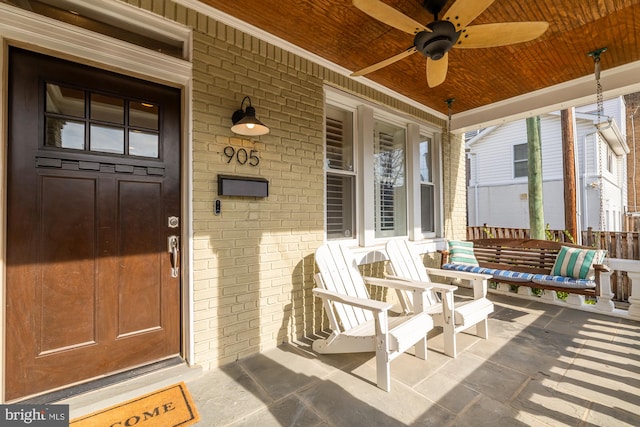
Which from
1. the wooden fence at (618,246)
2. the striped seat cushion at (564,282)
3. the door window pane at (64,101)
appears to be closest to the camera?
the door window pane at (64,101)

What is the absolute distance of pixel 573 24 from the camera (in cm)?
256

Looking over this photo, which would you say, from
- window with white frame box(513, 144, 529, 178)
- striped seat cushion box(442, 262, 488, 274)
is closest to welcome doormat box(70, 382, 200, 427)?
striped seat cushion box(442, 262, 488, 274)

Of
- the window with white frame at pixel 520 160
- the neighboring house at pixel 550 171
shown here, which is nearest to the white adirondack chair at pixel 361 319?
the neighboring house at pixel 550 171

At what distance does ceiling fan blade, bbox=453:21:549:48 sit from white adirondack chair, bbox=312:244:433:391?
2.03 m

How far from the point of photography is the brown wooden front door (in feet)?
6.08

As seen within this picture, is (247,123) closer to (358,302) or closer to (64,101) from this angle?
(64,101)

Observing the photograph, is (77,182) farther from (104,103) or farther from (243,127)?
(243,127)

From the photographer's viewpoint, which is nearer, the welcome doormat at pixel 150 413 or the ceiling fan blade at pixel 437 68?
the welcome doormat at pixel 150 413

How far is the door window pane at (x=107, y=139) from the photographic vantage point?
2082 mm

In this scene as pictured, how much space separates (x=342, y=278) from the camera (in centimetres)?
283

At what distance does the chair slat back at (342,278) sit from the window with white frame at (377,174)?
1.76ft

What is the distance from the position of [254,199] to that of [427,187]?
10.8 feet

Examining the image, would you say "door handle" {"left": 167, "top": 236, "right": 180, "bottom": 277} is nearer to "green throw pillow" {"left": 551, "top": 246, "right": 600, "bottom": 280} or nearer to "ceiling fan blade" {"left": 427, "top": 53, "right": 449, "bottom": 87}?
"ceiling fan blade" {"left": 427, "top": 53, "right": 449, "bottom": 87}

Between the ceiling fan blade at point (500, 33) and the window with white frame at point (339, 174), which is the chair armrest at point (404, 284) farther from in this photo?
the ceiling fan blade at point (500, 33)
